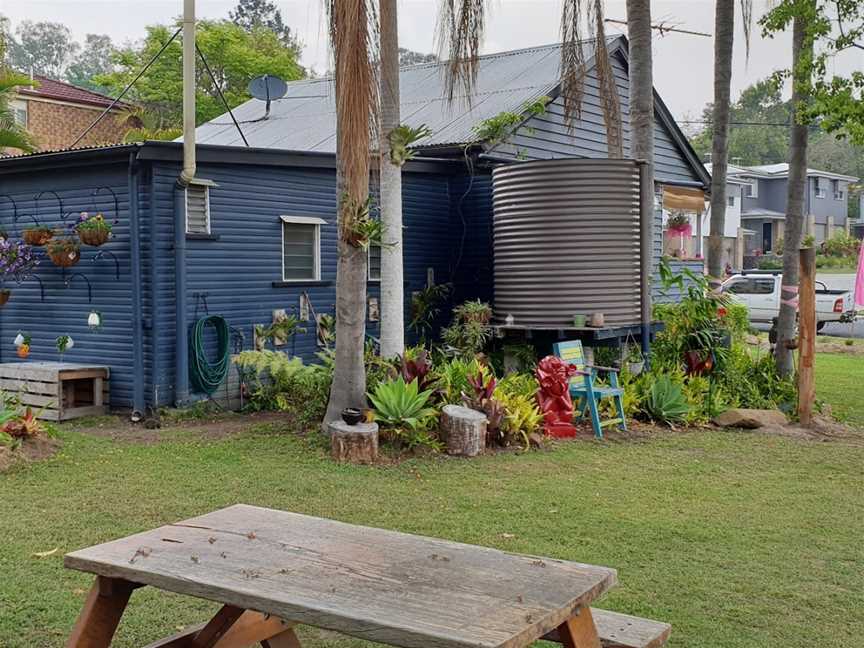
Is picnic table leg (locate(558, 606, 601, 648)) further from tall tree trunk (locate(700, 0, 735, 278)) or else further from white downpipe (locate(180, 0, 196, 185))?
tall tree trunk (locate(700, 0, 735, 278))

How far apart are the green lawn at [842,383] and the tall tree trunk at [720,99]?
2.54m

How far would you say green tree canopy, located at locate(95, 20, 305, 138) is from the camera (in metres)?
38.6

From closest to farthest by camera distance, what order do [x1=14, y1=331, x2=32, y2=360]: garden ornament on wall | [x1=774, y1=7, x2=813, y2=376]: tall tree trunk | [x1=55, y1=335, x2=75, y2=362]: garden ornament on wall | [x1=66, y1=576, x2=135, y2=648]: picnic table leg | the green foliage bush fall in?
[x1=66, y1=576, x2=135, y2=648]: picnic table leg → the green foliage bush → [x1=55, y1=335, x2=75, y2=362]: garden ornament on wall → [x1=14, y1=331, x2=32, y2=360]: garden ornament on wall → [x1=774, y1=7, x2=813, y2=376]: tall tree trunk

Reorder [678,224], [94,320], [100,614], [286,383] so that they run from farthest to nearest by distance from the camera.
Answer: [678,224] < [94,320] < [286,383] < [100,614]

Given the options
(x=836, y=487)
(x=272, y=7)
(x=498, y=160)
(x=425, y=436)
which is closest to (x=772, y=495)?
(x=836, y=487)

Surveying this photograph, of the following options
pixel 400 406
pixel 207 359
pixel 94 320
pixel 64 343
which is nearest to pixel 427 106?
pixel 207 359

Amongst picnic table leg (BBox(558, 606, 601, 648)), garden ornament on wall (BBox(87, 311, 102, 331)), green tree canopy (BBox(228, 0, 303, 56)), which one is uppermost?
green tree canopy (BBox(228, 0, 303, 56))

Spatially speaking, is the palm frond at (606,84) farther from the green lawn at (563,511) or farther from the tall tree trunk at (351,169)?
the green lawn at (563,511)

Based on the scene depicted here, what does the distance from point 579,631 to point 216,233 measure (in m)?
9.18

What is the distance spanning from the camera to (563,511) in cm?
715

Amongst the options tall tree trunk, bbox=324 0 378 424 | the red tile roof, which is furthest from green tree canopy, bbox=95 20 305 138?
tall tree trunk, bbox=324 0 378 424

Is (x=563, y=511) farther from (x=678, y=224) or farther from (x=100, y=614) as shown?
(x=678, y=224)

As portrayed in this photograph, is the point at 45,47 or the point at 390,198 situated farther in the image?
the point at 45,47

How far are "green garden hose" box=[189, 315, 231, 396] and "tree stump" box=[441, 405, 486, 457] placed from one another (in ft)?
11.2
